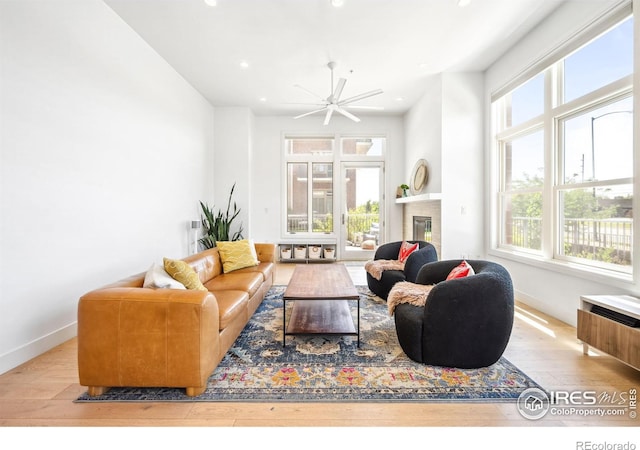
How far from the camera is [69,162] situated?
2.62 meters

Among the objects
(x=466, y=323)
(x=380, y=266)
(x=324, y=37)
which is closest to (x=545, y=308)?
(x=380, y=266)

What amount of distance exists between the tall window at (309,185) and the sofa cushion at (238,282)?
3365 millimetres

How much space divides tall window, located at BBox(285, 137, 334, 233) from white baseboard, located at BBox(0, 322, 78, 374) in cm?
458

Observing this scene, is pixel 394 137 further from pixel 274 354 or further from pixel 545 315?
pixel 274 354

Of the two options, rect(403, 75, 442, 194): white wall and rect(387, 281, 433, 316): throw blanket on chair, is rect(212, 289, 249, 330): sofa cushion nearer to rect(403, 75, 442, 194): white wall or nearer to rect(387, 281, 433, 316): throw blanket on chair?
rect(387, 281, 433, 316): throw blanket on chair

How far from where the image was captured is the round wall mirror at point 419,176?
5350mm

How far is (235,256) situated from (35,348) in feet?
6.50

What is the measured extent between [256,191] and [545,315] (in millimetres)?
5471

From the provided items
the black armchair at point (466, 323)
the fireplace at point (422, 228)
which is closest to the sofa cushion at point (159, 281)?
the black armchair at point (466, 323)

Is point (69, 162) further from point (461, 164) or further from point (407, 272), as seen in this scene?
point (461, 164)

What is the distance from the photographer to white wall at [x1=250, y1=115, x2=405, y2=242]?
6680 mm

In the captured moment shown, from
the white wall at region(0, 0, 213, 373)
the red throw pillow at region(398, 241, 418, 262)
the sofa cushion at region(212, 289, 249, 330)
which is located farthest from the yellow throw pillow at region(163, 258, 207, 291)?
the red throw pillow at region(398, 241, 418, 262)
